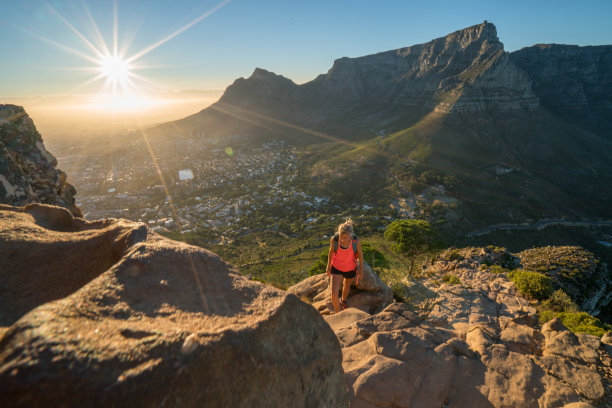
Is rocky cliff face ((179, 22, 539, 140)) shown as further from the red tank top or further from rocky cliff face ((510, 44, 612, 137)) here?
the red tank top

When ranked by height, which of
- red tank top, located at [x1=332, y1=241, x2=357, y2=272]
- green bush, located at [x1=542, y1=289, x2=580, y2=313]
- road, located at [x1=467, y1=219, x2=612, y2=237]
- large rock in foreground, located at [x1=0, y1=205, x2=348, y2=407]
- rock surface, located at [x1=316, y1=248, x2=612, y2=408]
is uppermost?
large rock in foreground, located at [x1=0, y1=205, x2=348, y2=407]

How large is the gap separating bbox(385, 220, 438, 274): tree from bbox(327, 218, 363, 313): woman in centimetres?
1708

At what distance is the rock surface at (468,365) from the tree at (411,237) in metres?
16.3

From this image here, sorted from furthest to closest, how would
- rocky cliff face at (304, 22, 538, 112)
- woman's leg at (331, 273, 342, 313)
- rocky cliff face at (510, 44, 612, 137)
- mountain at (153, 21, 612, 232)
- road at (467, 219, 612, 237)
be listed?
rocky cliff face at (510, 44, 612, 137) → rocky cliff face at (304, 22, 538, 112) → mountain at (153, 21, 612, 232) → road at (467, 219, 612, 237) → woman's leg at (331, 273, 342, 313)

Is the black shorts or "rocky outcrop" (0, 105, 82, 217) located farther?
"rocky outcrop" (0, 105, 82, 217)

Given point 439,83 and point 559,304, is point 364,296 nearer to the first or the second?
point 559,304

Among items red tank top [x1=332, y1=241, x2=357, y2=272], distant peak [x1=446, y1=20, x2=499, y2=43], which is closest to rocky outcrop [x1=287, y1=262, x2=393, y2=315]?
red tank top [x1=332, y1=241, x2=357, y2=272]

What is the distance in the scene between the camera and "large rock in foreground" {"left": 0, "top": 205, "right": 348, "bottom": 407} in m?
2.44

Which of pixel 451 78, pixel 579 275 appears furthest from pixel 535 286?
pixel 451 78

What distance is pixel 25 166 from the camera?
11.4m

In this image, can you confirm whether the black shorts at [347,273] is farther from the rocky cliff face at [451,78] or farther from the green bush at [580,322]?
the rocky cliff face at [451,78]

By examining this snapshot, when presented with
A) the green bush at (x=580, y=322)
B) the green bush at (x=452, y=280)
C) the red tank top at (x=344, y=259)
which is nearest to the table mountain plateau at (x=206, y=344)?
the red tank top at (x=344, y=259)

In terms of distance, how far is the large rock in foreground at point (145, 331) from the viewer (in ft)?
8.00

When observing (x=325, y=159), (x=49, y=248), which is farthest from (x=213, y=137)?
(x=49, y=248)
